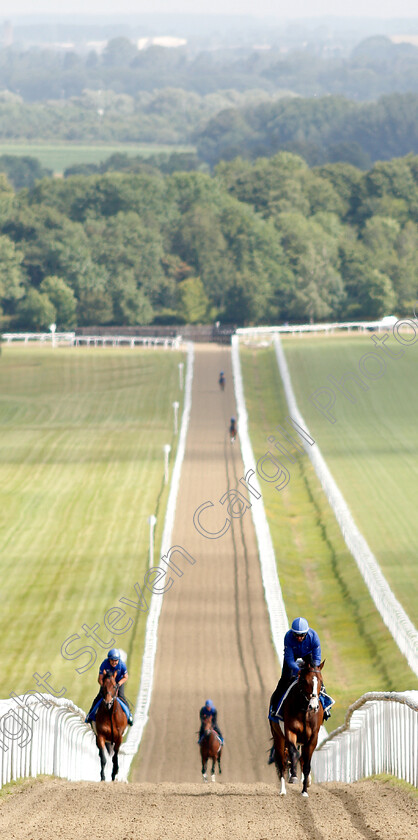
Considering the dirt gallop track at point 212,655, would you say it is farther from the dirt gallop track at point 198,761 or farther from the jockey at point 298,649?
the jockey at point 298,649

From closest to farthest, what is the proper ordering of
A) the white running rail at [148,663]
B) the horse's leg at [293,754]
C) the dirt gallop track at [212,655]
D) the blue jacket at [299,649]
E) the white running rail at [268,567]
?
1. the blue jacket at [299,649]
2. the horse's leg at [293,754]
3. the white running rail at [148,663]
4. the dirt gallop track at [212,655]
5. the white running rail at [268,567]

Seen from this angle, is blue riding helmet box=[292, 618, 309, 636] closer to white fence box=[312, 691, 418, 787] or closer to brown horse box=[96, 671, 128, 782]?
white fence box=[312, 691, 418, 787]

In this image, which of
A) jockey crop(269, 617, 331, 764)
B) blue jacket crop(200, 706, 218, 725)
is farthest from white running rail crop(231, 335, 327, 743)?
jockey crop(269, 617, 331, 764)

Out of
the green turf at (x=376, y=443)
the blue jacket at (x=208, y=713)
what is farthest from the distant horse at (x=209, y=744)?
the green turf at (x=376, y=443)

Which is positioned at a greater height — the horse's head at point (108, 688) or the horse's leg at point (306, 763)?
the horse's head at point (108, 688)

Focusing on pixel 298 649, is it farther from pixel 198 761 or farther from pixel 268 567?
pixel 268 567

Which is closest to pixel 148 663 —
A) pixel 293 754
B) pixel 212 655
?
pixel 212 655
